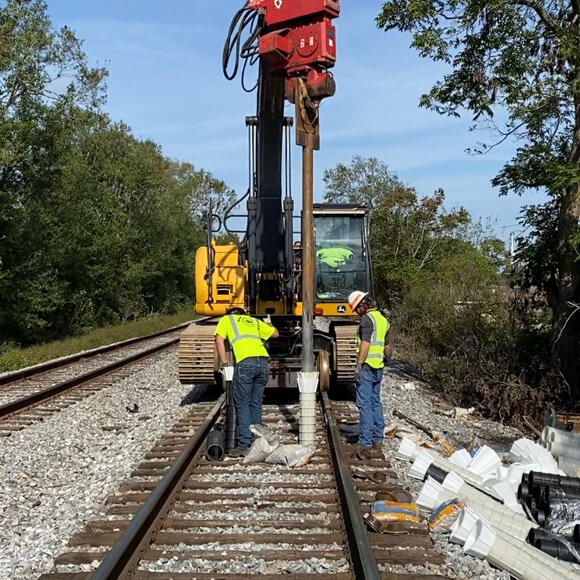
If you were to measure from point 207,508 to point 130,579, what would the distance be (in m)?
1.50

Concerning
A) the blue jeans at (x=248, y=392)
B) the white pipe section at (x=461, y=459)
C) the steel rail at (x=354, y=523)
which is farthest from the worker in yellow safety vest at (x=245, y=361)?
the white pipe section at (x=461, y=459)

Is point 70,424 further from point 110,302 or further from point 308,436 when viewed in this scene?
point 110,302

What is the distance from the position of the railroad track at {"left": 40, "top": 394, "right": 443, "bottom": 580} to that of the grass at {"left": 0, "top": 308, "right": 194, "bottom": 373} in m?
12.9

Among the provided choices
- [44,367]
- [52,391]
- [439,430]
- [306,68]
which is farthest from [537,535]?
[44,367]

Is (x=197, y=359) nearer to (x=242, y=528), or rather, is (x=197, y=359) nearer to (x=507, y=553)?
(x=242, y=528)

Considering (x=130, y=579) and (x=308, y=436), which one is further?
(x=308, y=436)

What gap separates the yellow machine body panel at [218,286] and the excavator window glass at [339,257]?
143 cm

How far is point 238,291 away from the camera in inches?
506

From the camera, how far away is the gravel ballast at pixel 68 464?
5.50 meters

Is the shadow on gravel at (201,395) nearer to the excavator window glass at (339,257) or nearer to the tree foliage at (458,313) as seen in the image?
the excavator window glass at (339,257)

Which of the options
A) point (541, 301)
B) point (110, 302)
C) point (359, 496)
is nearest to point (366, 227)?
Answer: point (541, 301)

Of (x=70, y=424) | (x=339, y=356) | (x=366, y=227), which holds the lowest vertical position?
(x=70, y=424)

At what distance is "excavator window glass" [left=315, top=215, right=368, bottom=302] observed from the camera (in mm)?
12484

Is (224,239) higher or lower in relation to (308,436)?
higher
